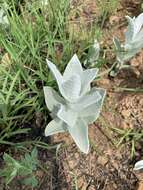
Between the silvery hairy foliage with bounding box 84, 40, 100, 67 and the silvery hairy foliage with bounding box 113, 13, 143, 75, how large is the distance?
55mm

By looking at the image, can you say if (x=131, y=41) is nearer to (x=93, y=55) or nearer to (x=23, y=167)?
(x=93, y=55)

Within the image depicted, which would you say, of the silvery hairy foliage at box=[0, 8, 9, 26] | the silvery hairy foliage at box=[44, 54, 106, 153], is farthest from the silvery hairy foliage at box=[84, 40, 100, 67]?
the silvery hairy foliage at box=[0, 8, 9, 26]

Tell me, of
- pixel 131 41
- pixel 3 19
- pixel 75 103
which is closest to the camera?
pixel 75 103

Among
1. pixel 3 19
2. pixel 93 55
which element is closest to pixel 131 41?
pixel 93 55

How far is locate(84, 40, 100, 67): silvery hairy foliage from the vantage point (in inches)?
49.2

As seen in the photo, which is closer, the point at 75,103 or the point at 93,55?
the point at 75,103

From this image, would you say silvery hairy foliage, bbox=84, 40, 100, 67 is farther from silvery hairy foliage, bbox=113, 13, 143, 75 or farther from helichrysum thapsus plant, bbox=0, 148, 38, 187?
helichrysum thapsus plant, bbox=0, 148, 38, 187

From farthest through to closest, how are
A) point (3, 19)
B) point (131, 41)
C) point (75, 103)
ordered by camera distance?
1. point (3, 19)
2. point (131, 41)
3. point (75, 103)

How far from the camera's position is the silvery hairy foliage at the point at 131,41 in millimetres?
1178

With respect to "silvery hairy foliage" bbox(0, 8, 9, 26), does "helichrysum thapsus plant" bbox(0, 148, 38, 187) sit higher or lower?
lower

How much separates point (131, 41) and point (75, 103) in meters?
0.24

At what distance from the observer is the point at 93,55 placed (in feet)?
4.17

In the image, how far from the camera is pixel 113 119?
4.05 ft

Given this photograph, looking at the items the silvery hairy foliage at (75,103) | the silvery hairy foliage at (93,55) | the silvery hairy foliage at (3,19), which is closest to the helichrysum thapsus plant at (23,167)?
the silvery hairy foliage at (75,103)
